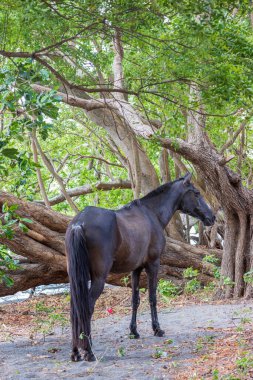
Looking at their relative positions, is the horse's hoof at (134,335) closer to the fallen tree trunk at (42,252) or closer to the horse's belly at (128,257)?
the horse's belly at (128,257)

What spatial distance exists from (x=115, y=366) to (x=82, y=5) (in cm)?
403

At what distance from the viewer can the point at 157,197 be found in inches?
384

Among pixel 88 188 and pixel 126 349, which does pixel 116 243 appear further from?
pixel 88 188

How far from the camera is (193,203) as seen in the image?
10.2m

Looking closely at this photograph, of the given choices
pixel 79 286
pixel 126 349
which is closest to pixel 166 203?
pixel 126 349

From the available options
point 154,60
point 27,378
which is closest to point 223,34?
point 154,60

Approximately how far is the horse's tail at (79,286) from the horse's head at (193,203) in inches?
122

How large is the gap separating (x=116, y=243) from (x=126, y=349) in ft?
4.16

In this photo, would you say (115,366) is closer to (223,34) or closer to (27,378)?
(27,378)

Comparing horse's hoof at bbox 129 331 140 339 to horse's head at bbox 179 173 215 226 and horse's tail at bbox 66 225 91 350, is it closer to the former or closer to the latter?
horse's tail at bbox 66 225 91 350

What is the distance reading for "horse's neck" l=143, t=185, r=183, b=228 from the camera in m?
9.63

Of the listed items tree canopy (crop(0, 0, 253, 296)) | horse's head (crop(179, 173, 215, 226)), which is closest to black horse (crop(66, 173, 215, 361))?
horse's head (crop(179, 173, 215, 226))

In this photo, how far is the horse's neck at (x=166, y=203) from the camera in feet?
31.6

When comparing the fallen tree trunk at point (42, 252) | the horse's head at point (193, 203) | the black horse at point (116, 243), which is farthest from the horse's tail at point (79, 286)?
the fallen tree trunk at point (42, 252)
